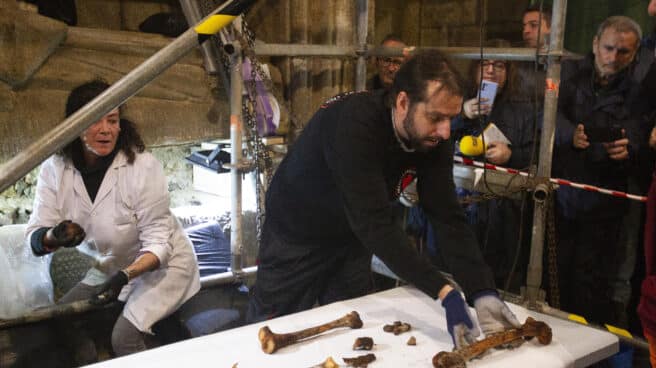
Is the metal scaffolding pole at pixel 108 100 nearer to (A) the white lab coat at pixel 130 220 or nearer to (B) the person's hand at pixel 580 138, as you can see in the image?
(A) the white lab coat at pixel 130 220

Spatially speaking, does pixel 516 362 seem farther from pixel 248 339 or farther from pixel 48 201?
pixel 48 201

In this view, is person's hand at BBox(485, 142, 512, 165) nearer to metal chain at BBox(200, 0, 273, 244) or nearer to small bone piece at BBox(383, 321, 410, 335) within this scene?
metal chain at BBox(200, 0, 273, 244)

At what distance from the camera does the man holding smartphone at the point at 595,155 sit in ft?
11.6

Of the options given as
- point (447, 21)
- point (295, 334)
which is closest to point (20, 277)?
point (295, 334)

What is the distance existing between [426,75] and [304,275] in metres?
1.16

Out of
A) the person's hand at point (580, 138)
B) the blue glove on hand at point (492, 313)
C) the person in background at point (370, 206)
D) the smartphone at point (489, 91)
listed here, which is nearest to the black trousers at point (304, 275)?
the person in background at point (370, 206)

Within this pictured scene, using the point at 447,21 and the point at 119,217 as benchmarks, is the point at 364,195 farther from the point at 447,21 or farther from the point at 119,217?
the point at 447,21

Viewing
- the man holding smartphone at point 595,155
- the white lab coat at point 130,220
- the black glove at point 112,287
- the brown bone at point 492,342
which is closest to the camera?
the brown bone at point 492,342

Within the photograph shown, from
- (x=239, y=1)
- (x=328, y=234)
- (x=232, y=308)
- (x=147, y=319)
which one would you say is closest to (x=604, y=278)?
(x=328, y=234)

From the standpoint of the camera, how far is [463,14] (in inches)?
233

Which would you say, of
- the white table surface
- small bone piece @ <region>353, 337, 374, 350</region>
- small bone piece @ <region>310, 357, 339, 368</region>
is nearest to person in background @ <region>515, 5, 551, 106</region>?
the white table surface

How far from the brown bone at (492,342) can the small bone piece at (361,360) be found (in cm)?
22

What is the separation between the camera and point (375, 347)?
2342 mm

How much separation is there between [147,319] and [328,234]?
1.09 metres
